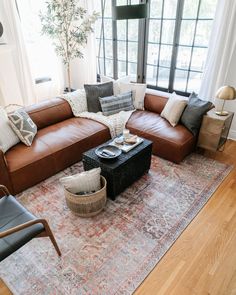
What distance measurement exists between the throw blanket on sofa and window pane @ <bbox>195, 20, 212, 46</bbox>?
58.4 inches

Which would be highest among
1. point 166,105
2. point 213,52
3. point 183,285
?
point 213,52

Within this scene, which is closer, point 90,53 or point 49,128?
point 49,128

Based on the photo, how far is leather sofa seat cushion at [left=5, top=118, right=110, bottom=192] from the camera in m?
2.35

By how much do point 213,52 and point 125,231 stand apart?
2.62m

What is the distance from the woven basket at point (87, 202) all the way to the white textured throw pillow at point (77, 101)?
1521 mm

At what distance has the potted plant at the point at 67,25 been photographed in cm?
398

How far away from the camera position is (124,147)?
241cm

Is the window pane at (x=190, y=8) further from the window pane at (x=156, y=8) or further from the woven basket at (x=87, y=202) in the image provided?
the woven basket at (x=87, y=202)

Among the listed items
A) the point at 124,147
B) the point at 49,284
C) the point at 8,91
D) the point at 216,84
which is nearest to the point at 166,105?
the point at 216,84

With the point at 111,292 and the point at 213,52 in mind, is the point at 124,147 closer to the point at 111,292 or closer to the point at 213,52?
the point at 111,292

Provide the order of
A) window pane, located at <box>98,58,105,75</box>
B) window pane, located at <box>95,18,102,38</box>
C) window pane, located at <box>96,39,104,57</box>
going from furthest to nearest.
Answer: window pane, located at <box>98,58,105,75</box> < window pane, located at <box>96,39,104,57</box> < window pane, located at <box>95,18,102,38</box>

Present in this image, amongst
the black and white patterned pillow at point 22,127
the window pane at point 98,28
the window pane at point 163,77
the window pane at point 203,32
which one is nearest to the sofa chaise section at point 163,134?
the window pane at point 163,77

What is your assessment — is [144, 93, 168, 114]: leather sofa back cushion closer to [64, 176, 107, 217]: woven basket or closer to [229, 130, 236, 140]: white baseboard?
[229, 130, 236, 140]: white baseboard

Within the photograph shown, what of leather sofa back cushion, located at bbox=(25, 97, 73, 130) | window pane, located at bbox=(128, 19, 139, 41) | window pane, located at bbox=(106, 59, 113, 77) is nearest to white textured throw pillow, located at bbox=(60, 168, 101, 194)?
leather sofa back cushion, located at bbox=(25, 97, 73, 130)
